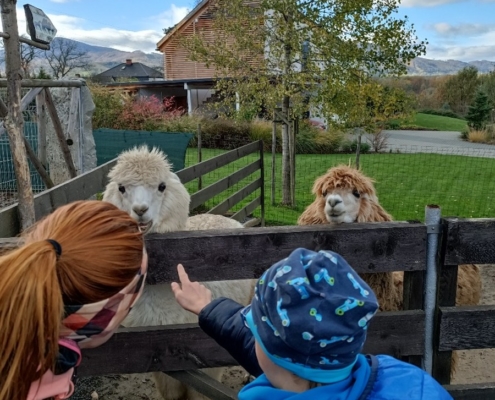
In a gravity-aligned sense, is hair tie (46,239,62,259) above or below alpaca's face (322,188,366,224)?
above

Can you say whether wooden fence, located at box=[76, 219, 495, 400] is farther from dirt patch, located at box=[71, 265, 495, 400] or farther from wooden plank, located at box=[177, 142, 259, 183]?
wooden plank, located at box=[177, 142, 259, 183]

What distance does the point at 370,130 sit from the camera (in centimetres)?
1048

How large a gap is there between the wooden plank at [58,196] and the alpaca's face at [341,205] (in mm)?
1708

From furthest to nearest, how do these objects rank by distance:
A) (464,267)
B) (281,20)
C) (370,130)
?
(370,130)
(281,20)
(464,267)

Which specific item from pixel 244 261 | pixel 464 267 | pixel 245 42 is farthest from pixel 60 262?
pixel 245 42

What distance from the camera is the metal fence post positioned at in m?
2.08

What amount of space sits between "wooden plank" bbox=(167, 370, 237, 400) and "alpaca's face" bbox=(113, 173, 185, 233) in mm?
817

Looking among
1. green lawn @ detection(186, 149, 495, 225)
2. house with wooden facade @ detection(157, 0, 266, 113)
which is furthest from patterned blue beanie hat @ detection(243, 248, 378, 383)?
house with wooden facade @ detection(157, 0, 266, 113)

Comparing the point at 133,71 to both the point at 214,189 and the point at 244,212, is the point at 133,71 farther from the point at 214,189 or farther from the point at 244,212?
the point at 214,189

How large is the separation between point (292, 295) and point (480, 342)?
152cm

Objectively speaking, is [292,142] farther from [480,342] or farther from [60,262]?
[60,262]

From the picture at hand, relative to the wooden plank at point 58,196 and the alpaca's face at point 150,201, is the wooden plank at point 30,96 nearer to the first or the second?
the wooden plank at point 58,196

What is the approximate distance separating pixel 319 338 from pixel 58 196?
95.1 inches

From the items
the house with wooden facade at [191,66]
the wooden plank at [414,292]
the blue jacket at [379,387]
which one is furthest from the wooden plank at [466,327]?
the house with wooden facade at [191,66]
